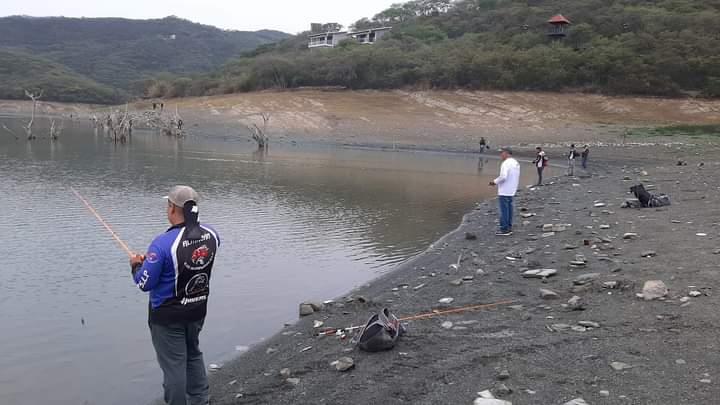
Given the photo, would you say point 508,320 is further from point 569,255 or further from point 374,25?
point 374,25

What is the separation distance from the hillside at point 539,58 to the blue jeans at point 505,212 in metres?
56.7

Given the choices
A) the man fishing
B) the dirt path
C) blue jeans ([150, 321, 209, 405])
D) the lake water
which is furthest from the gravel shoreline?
the dirt path

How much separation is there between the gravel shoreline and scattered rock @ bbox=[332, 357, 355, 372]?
0.07m

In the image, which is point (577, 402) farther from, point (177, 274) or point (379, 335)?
point (177, 274)

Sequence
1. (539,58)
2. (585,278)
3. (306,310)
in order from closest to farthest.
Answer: (585,278)
(306,310)
(539,58)

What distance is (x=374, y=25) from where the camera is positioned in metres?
125

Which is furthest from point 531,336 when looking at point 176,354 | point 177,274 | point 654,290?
point 177,274

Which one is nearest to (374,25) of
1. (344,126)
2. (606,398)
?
(344,126)

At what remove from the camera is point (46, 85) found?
4321 inches

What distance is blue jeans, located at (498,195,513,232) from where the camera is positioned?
45.7 ft

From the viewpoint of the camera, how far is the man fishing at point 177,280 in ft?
16.0

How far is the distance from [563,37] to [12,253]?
74.6 meters

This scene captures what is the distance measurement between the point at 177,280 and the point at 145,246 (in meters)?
9.34

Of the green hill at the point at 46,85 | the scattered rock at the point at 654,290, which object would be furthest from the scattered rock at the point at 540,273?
the green hill at the point at 46,85
